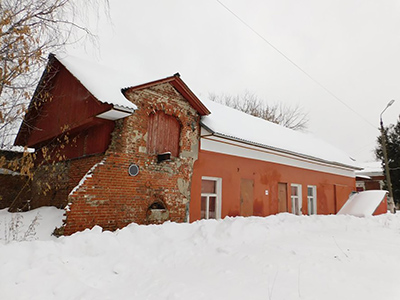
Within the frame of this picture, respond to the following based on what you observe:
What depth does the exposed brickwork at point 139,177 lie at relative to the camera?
721 centimetres

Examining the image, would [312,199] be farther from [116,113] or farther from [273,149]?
[116,113]

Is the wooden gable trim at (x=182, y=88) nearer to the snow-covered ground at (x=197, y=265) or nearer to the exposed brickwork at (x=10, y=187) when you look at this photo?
the snow-covered ground at (x=197, y=265)

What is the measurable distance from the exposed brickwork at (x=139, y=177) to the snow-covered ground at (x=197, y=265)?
3.83ft

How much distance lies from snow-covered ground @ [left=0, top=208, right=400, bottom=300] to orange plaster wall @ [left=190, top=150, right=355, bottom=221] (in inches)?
107

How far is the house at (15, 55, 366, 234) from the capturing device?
24.6 ft

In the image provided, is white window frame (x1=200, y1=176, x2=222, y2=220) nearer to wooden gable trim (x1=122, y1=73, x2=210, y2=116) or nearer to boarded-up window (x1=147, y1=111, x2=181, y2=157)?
boarded-up window (x1=147, y1=111, x2=181, y2=157)

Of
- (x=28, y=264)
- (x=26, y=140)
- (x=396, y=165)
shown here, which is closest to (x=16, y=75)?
(x=28, y=264)

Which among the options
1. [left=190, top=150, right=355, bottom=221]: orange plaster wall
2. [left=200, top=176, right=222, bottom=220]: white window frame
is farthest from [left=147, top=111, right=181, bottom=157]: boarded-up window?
[left=200, top=176, right=222, bottom=220]: white window frame

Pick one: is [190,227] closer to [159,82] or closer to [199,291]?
[199,291]

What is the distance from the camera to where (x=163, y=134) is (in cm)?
892

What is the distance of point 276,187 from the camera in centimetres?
1299

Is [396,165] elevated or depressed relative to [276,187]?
elevated

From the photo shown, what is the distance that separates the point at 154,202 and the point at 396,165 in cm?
2532

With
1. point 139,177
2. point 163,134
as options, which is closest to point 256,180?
point 163,134
